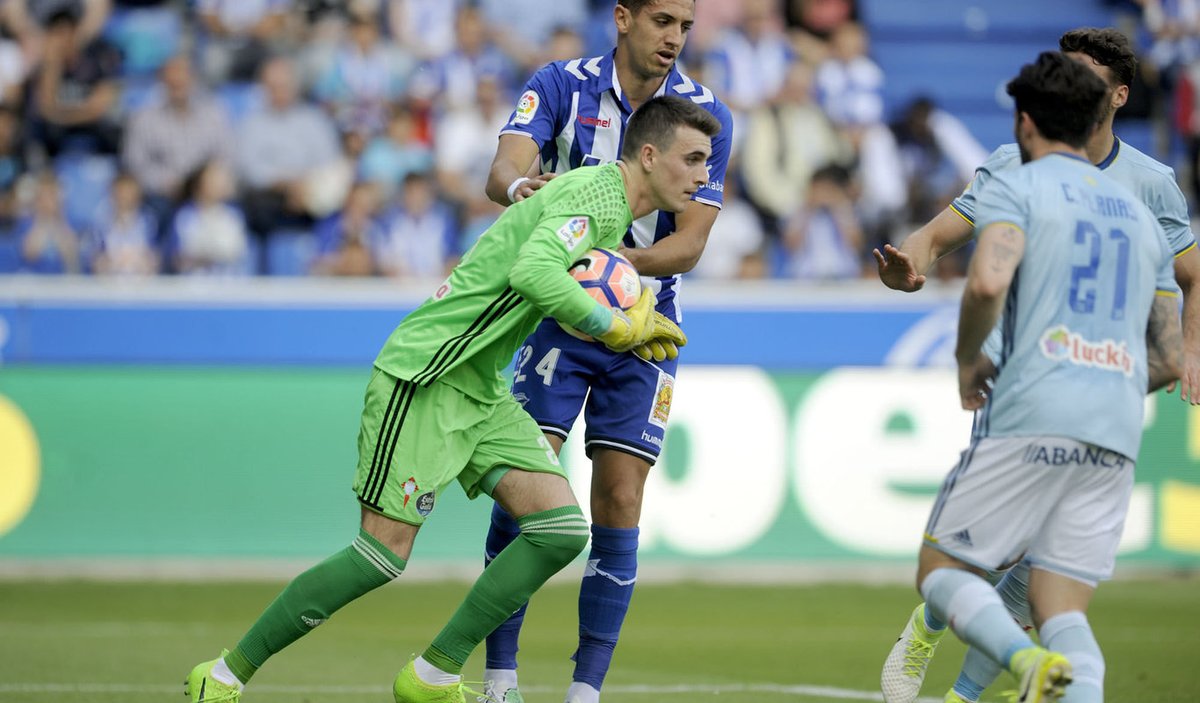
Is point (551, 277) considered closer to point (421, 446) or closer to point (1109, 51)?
point (421, 446)

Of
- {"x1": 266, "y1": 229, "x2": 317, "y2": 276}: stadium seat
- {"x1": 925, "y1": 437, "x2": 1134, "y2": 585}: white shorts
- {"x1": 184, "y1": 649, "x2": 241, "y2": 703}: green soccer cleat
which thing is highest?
{"x1": 925, "y1": 437, "x2": 1134, "y2": 585}: white shorts

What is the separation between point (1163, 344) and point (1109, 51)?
1.24 metres

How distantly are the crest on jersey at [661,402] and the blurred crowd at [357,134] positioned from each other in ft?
23.4

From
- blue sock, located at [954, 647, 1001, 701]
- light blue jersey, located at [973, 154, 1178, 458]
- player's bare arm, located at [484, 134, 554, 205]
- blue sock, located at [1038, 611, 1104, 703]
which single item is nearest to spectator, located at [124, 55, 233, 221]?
player's bare arm, located at [484, 134, 554, 205]

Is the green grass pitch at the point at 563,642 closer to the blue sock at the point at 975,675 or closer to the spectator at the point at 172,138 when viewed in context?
the blue sock at the point at 975,675

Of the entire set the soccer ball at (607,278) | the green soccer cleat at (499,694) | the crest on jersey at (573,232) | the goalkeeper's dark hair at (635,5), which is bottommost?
the green soccer cleat at (499,694)

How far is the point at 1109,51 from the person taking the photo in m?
5.85

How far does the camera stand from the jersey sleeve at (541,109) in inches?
250

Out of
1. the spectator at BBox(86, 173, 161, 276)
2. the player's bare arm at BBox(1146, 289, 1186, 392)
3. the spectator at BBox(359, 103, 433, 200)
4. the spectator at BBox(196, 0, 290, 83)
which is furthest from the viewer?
the spectator at BBox(196, 0, 290, 83)

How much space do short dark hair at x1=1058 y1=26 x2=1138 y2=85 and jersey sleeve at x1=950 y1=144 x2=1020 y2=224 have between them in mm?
447

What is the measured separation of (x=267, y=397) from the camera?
11.2m

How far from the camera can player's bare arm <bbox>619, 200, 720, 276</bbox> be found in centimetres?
604

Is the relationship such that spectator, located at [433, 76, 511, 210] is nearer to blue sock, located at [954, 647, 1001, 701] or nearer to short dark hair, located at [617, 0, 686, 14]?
short dark hair, located at [617, 0, 686, 14]

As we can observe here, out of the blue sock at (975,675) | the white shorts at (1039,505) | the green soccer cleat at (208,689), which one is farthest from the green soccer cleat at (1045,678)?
the green soccer cleat at (208,689)
